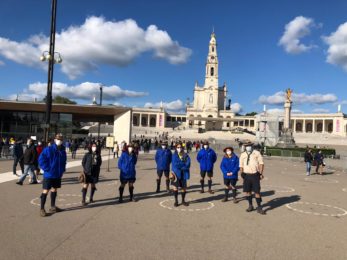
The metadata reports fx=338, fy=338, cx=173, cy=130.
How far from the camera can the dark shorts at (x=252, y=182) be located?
8613mm

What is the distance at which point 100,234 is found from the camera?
20.8 feet

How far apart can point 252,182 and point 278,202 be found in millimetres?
1991

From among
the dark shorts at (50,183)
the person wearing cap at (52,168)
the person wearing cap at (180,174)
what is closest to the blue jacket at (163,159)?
the person wearing cap at (180,174)

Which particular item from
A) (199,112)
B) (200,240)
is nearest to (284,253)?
(200,240)

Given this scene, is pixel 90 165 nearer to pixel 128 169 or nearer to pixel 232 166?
pixel 128 169

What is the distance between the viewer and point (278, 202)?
33.2ft

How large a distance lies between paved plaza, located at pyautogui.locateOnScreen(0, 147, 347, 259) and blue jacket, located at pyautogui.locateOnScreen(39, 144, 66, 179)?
0.94 m

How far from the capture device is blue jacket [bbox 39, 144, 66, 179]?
7855mm

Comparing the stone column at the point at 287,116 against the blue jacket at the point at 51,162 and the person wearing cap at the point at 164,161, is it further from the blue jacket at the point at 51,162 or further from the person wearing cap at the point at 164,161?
the blue jacket at the point at 51,162

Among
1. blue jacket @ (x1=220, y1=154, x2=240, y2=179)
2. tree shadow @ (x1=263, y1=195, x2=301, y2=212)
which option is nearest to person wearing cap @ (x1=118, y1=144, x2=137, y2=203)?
blue jacket @ (x1=220, y1=154, x2=240, y2=179)

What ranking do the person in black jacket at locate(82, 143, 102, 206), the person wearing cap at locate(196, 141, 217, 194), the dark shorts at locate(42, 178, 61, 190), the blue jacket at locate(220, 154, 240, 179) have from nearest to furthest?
the dark shorts at locate(42, 178, 61, 190) → the person in black jacket at locate(82, 143, 102, 206) → the blue jacket at locate(220, 154, 240, 179) → the person wearing cap at locate(196, 141, 217, 194)

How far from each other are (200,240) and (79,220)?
283 cm

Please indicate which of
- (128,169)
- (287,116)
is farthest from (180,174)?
(287,116)

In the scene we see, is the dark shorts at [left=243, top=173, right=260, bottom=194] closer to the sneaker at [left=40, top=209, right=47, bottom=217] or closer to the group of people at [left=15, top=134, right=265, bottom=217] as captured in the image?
the group of people at [left=15, top=134, right=265, bottom=217]
